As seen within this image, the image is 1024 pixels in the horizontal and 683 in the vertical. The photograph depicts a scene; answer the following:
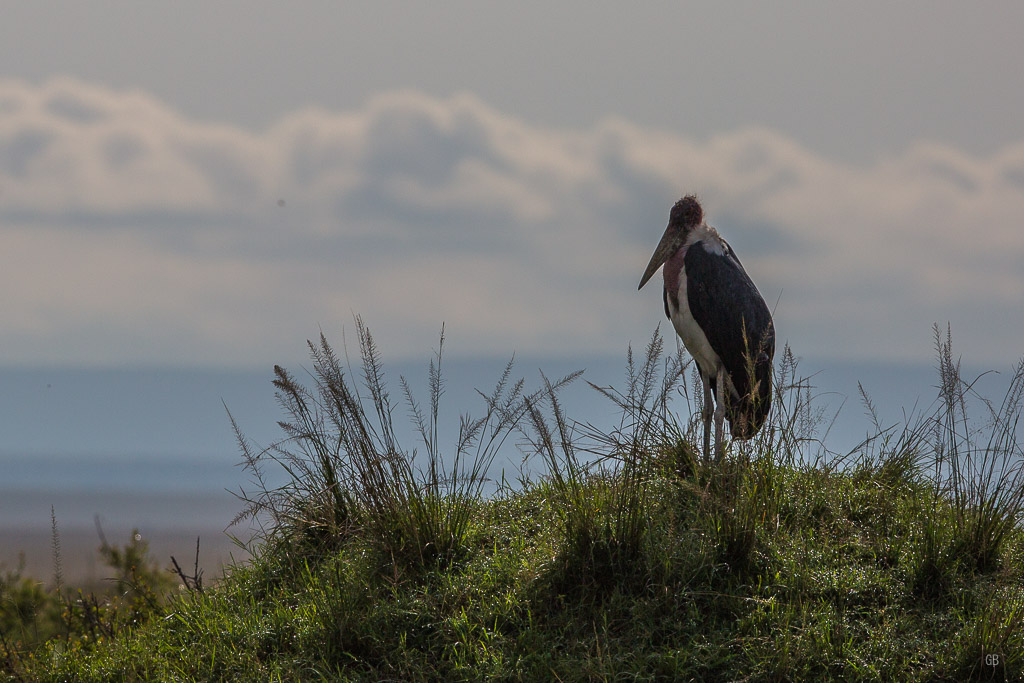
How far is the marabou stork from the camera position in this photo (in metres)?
6.83

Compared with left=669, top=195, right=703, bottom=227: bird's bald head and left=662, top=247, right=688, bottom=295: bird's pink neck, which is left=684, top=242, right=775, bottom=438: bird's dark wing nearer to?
left=662, top=247, right=688, bottom=295: bird's pink neck

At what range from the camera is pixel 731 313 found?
6836 millimetres

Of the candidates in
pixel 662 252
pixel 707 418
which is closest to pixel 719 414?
pixel 707 418

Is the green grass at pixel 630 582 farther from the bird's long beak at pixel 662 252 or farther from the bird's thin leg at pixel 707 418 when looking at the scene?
the bird's long beak at pixel 662 252

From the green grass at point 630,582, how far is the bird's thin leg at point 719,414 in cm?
13

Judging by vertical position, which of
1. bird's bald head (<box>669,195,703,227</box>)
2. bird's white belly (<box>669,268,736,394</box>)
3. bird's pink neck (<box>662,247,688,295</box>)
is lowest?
bird's white belly (<box>669,268,736,394</box>)

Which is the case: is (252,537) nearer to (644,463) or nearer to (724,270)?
(644,463)

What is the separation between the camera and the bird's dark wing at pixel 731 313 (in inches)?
269

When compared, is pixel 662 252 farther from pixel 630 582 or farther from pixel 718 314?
pixel 630 582

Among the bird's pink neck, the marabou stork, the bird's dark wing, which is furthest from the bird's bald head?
the bird's dark wing

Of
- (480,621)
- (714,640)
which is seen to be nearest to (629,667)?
(714,640)


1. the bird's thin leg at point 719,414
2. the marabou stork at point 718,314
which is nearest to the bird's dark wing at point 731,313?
the marabou stork at point 718,314

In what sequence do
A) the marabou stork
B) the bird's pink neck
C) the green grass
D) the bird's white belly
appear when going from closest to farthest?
the green grass
the marabou stork
the bird's white belly
the bird's pink neck

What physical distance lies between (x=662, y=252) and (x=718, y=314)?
0.90m
